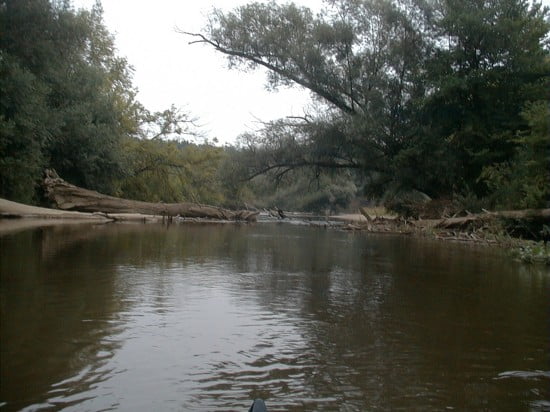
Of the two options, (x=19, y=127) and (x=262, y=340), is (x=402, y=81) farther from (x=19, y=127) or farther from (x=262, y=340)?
(x=262, y=340)

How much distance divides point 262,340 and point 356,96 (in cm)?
2295

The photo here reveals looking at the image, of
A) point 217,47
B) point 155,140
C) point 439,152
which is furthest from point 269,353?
point 155,140

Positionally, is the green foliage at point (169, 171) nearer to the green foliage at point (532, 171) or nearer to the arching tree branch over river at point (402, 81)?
the arching tree branch over river at point (402, 81)

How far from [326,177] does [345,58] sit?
703 centimetres

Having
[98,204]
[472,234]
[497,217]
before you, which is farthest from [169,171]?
[497,217]

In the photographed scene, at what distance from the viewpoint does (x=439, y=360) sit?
3104mm

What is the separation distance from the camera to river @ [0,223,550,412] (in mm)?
2434

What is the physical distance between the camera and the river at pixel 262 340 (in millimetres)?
2434

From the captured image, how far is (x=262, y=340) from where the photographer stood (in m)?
3.41

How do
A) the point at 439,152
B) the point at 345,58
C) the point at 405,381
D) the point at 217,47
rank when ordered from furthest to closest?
the point at 217,47 < the point at 345,58 < the point at 439,152 < the point at 405,381

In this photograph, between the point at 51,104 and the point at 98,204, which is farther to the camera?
the point at 51,104

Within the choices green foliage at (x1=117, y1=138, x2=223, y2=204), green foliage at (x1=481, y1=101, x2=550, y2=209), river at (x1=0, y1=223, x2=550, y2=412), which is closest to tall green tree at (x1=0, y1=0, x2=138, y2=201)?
green foliage at (x1=117, y1=138, x2=223, y2=204)

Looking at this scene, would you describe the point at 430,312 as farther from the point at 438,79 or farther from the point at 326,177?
the point at 326,177

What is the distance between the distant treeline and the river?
13741mm
